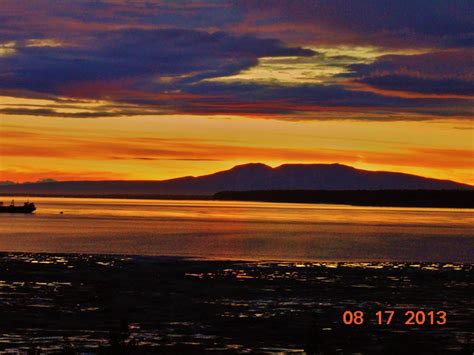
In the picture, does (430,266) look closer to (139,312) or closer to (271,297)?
(271,297)

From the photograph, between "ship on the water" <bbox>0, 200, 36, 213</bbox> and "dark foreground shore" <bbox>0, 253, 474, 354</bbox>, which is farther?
"ship on the water" <bbox>0, 200, 36, 213</bbox>

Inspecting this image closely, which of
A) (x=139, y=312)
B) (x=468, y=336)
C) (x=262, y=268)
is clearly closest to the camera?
(x=468, y=336)

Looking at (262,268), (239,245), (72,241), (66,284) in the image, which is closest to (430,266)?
(262,268)

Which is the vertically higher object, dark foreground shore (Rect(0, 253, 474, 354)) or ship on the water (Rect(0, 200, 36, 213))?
ship on the water (Rect(0, 200, 36, 213))

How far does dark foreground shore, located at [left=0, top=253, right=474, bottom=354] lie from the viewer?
79.8 ft

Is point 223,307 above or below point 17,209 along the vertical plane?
below

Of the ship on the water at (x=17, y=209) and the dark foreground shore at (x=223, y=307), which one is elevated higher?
the ship on the water at (x=17, y=209)

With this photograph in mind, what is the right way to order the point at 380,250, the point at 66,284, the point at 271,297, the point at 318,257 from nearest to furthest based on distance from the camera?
the point at 271,297
the point at 66,284
the point at 318,257
the point at 380,250

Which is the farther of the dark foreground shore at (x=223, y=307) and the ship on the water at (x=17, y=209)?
the ship on the water at (x=17, y=209)

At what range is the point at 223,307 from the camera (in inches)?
1260

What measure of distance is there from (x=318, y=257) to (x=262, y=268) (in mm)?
14676

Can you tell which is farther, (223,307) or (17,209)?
(17,209)

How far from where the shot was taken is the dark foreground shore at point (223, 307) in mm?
24312

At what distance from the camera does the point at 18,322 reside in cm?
2750
